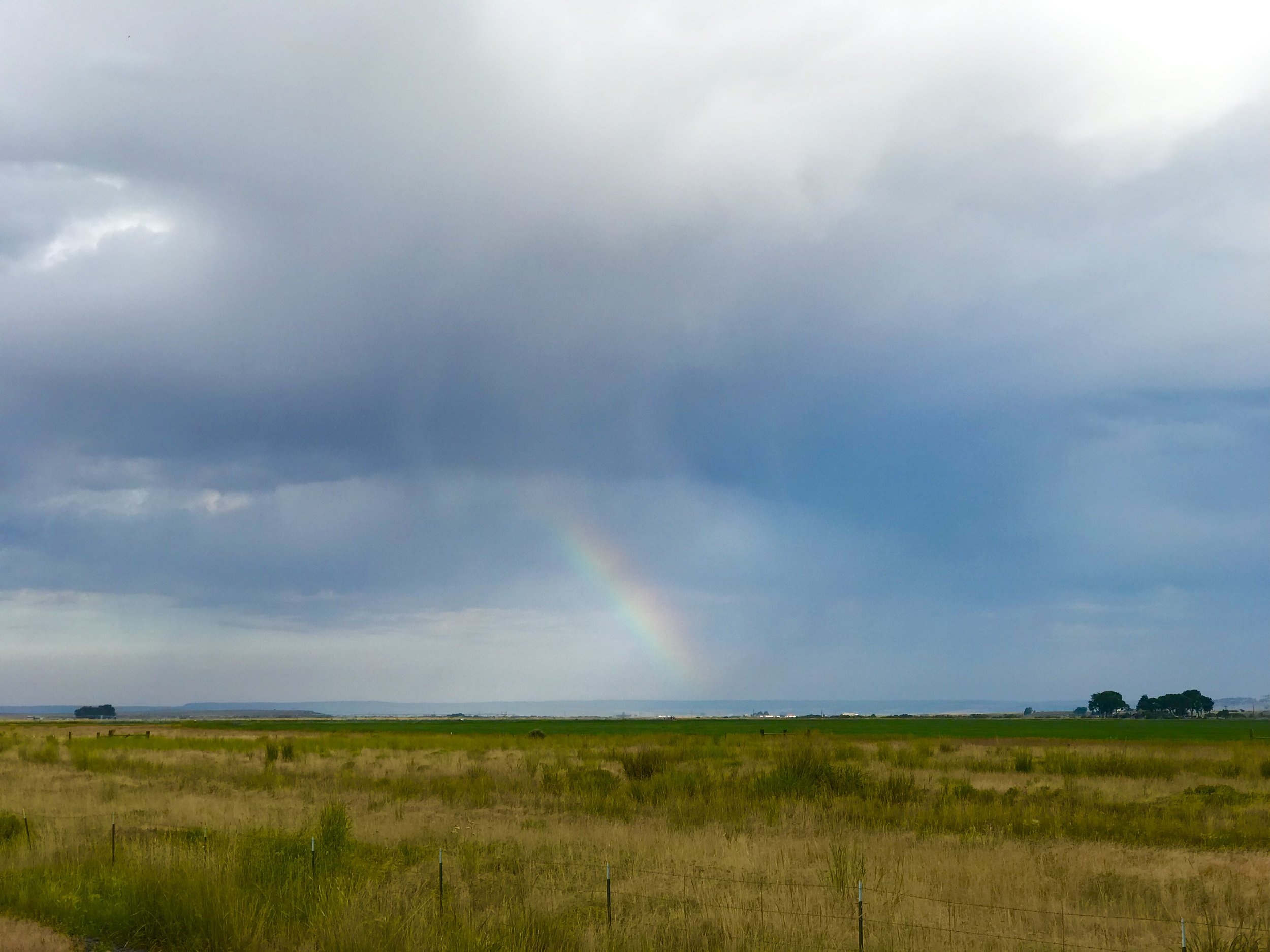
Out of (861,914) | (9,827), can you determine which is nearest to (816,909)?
(861,914)

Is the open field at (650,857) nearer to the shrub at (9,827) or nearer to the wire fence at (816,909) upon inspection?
the wire fence at (816,909)

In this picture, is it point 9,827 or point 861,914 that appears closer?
point 861,914

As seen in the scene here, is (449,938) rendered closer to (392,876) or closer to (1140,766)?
(392,876)

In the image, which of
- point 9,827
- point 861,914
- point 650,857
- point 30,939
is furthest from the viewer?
point 9,827

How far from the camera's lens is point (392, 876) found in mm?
17344

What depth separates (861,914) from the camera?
38.3 ft

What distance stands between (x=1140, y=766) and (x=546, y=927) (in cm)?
4169

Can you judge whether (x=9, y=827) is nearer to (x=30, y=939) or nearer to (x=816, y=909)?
(x=30, y=939)

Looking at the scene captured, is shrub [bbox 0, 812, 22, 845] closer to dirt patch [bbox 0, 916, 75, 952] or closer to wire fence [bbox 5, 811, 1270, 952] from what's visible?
wire fence [bbox 5, 811, 1270, 952]

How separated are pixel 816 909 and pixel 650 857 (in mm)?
5929

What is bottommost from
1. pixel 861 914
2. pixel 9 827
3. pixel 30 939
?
pixel 9 827

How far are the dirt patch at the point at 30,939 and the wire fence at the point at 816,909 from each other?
3.58 m

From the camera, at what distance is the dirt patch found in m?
12.1

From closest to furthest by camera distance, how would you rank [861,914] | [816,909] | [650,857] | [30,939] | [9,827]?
1. [861,914]
2. [30,939]
3. [816,909]
4. [650,857]
5. [9,827]
